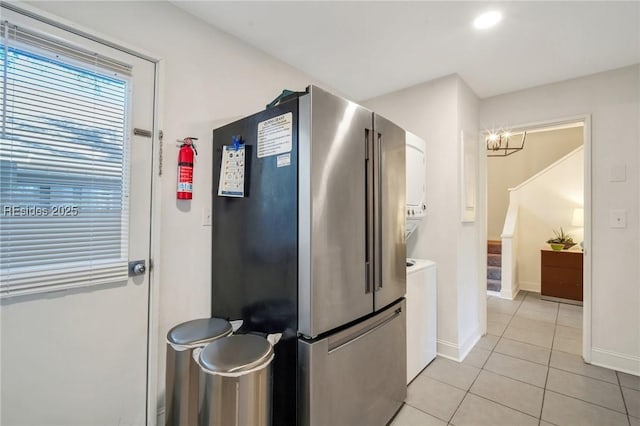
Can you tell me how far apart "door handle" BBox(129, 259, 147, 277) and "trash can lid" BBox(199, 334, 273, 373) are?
0.64 m

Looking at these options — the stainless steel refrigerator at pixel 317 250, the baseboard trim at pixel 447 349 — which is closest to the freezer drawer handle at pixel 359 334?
the stainless steel refrigerator at pixel 317 250

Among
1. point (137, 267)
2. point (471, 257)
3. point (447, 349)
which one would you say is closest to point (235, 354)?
point (137, 267)

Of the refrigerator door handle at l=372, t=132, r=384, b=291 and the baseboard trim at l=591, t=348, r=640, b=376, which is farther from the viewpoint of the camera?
the baseboard trim at l=591, t=348, r=640, b=376

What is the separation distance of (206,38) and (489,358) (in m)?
3.52

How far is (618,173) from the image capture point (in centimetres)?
237

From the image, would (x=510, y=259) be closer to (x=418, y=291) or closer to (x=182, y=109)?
(x=418, y=291)

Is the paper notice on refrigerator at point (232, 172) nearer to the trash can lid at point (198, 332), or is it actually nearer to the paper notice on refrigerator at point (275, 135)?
the paper notice on refrigerator at point (275, 135)

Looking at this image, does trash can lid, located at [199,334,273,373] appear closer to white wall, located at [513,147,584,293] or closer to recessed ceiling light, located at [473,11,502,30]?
recessed ceiling light, located at [473,11,502,30]

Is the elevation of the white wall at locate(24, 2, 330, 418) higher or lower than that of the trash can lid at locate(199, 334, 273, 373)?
higher

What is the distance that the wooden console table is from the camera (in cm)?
411

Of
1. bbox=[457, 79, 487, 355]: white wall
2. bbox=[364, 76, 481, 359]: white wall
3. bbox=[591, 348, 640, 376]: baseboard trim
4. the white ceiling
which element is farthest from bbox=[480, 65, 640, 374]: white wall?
bbox=[364, 76, 481, 359]: white wall

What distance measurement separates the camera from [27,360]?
1.23 m

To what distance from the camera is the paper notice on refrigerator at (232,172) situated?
1558 millimetres

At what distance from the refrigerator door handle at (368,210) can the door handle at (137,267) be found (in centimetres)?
125
